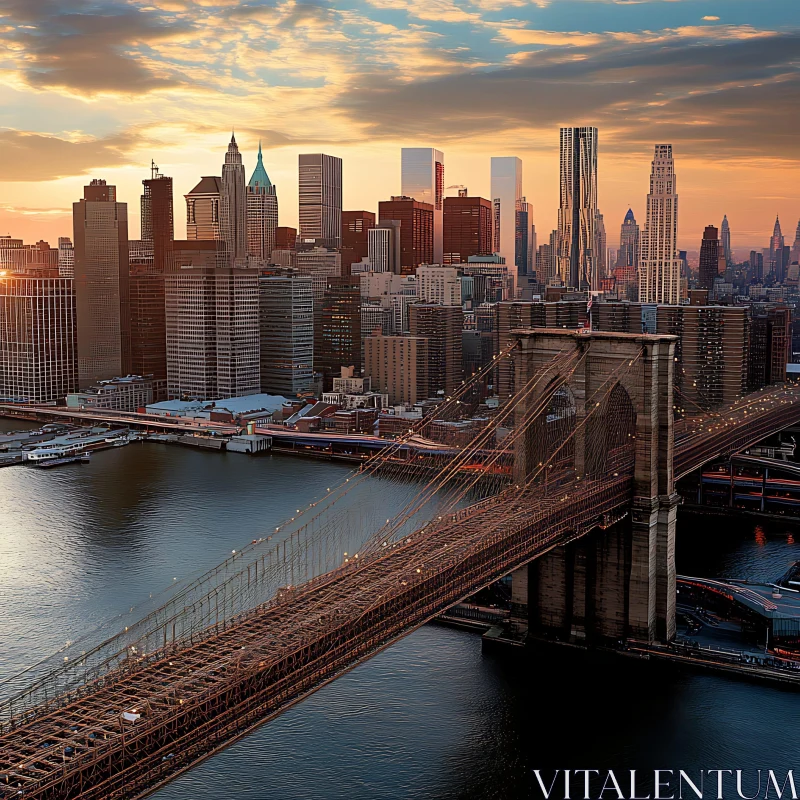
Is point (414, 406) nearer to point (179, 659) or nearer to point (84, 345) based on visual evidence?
point (84, 345)

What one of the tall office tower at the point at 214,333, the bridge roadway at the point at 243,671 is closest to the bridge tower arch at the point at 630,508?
the bridge roadway at the point at 243,671

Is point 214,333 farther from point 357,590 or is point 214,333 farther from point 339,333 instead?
point 357,590

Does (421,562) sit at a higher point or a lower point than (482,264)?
lower

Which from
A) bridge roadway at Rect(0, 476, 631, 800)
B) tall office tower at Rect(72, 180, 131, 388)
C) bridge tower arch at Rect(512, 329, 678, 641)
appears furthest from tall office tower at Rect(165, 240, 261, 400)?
bridge roadway at Rect(0, 476, 631, 800)

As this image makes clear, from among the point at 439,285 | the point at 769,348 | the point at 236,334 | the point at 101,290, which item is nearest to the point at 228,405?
the point at 236,334

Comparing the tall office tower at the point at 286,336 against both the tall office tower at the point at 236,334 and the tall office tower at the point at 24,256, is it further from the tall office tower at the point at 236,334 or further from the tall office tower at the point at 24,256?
the tall office tower at the point at 24,256

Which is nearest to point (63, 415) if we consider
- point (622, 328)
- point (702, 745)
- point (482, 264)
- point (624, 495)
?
point (622, 328)
